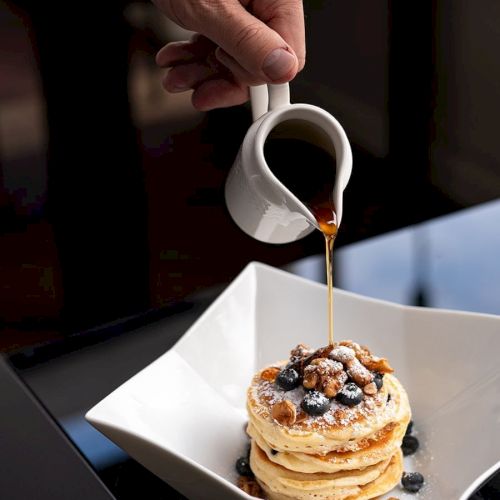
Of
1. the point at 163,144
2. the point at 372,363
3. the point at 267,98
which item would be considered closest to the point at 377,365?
the point at 372,363

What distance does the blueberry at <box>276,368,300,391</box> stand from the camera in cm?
124

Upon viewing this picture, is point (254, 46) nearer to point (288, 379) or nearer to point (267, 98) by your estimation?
point (267, 98)

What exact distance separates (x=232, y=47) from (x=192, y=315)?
1.91ft

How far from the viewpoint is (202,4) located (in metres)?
1.23

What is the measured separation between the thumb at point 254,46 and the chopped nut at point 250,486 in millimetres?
537

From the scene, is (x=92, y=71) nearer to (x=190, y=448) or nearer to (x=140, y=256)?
(x=140, y=256)

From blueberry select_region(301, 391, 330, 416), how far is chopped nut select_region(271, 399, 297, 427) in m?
0.02

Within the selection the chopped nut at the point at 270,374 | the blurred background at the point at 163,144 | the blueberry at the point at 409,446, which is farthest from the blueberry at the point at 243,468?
the blurred background at the point at 163,144

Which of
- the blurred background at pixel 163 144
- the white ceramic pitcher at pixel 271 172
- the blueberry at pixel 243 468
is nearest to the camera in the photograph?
the white ceramic pitcher at pixel 271 172

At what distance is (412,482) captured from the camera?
126cm

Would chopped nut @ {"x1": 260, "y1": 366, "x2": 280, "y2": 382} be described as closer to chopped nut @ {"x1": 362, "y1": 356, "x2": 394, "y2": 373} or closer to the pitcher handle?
chopped nut @ {"x1": 362, "y1": 356, "x2": 394, "y2": 373}

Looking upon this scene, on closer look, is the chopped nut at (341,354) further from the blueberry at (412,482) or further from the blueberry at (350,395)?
the blueberry at (412,482)

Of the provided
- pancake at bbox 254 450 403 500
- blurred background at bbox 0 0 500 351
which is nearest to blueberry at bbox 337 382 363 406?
pancake at bbox 254 450 403 500

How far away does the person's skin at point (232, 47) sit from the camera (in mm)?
1191
